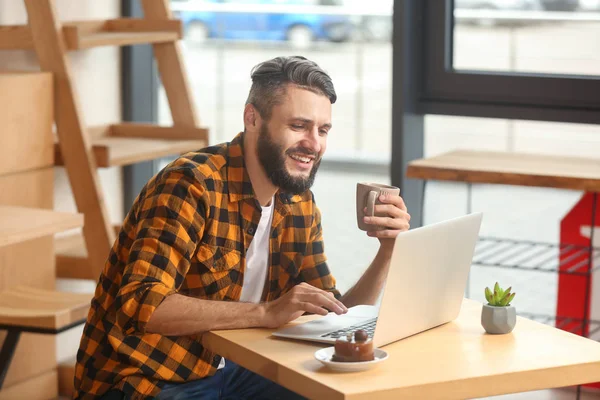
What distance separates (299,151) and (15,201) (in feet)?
4.23

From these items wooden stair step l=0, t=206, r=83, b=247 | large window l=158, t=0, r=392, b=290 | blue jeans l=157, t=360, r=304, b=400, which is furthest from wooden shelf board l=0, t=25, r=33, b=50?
blue jeans l=157, t=360, r=304, b=400

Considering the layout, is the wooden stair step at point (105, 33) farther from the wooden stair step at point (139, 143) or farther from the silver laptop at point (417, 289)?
the silver laptop at point (417, 289)

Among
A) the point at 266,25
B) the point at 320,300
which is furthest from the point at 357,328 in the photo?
the point at 266,25

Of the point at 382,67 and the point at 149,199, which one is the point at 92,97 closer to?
the point at 382,67

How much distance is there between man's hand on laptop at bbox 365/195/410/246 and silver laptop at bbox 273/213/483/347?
15cm

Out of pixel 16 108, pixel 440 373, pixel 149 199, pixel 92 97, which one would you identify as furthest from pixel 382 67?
pixel 440 373

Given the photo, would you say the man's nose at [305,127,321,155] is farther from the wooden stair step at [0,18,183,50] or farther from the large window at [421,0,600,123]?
the large window at [421,0,600,123]

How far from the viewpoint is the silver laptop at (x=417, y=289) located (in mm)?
1692

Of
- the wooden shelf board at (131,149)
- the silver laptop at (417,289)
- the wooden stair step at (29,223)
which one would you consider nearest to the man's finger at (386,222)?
the silver laptop at (417,289)

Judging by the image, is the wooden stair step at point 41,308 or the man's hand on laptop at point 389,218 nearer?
the man's hand on laptop at point 389,218

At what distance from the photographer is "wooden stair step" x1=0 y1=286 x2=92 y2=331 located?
2754 mm

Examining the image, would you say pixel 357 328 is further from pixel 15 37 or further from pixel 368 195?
pixel 15 37

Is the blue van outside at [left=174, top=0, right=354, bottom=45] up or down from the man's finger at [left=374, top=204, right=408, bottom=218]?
up

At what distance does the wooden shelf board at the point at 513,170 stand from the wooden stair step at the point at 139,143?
75cm
